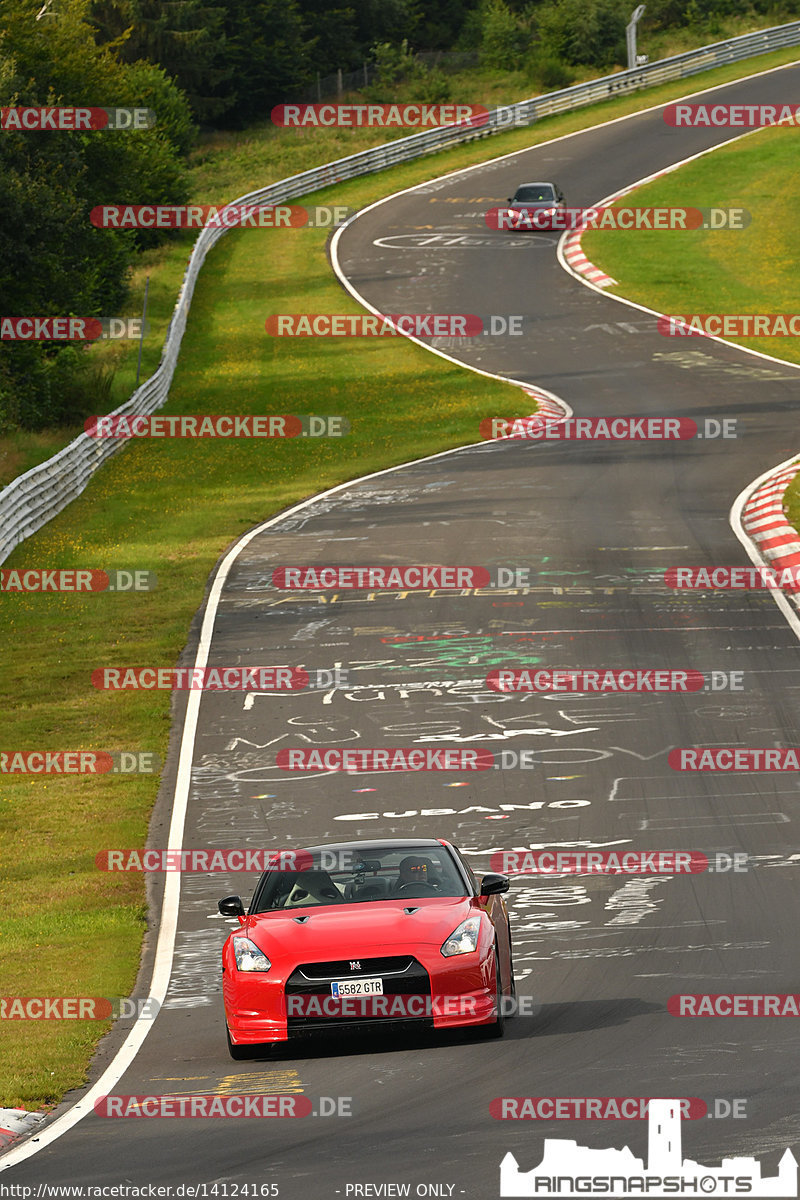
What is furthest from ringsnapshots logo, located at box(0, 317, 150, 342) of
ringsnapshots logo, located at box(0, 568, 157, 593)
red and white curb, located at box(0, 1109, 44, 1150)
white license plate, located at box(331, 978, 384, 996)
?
red and white curb, located at box(0, 1109, 44, 1150)

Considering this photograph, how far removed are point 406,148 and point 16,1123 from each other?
7156cm

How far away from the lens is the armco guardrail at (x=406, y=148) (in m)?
43.9

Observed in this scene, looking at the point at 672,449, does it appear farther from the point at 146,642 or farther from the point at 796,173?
the point at 796,173

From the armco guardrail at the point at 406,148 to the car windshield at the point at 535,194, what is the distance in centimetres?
1189

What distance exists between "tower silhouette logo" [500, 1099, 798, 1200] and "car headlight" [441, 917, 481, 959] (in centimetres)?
271

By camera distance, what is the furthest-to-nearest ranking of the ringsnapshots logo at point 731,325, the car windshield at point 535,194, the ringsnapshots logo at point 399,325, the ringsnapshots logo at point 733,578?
the car windshield at point 535,194 → the ringsnapshots logo at point 399,325 → the ringsnapshots logo at point 731,325 → the ringsnapshots logo at point 733,578

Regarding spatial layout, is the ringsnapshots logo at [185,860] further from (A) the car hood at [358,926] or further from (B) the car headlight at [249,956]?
(B) the car headlight at [249,956]

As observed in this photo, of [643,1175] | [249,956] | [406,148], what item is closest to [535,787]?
[249,956]

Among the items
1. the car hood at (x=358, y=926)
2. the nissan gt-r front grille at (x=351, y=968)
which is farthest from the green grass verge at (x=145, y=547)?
the nissan gt-r front grille at (x=351, y=968)

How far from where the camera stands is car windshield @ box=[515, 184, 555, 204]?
62.8 meters

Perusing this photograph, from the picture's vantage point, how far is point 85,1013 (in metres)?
13.6

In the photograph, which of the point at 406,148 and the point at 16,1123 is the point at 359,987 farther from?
the point at 406,148

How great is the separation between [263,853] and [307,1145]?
864 centimetres

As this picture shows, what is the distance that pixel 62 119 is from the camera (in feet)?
149
